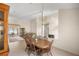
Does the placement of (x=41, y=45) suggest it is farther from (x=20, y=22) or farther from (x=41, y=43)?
(x=20, y=22)

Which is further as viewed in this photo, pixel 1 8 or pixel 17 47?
pixel 17 47

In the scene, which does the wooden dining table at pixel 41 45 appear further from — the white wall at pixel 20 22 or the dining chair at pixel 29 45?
the white wall at pixel 20 22

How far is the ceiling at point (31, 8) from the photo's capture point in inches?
60.5

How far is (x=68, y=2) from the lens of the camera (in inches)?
60.3

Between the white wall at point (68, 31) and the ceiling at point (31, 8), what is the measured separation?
0.11m

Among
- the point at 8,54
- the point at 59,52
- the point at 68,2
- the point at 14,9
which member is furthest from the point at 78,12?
the point at 8,54

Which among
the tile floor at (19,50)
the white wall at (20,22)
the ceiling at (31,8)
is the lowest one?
the tile floor at (19,50)

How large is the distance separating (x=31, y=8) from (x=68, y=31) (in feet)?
2.61

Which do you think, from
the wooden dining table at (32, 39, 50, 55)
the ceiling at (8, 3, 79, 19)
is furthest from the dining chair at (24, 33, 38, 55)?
the ceiling at (8, 3, 79, 19)

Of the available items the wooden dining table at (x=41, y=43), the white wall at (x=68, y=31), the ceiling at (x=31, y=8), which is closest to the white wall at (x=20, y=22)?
the ceiling at (x=31, y=8)

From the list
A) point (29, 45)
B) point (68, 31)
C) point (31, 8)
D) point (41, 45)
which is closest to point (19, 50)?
point (29, 45)

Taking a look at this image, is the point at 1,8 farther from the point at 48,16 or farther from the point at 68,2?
the point at 68,2

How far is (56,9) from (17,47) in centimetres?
100

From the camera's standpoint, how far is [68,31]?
1.58 m
